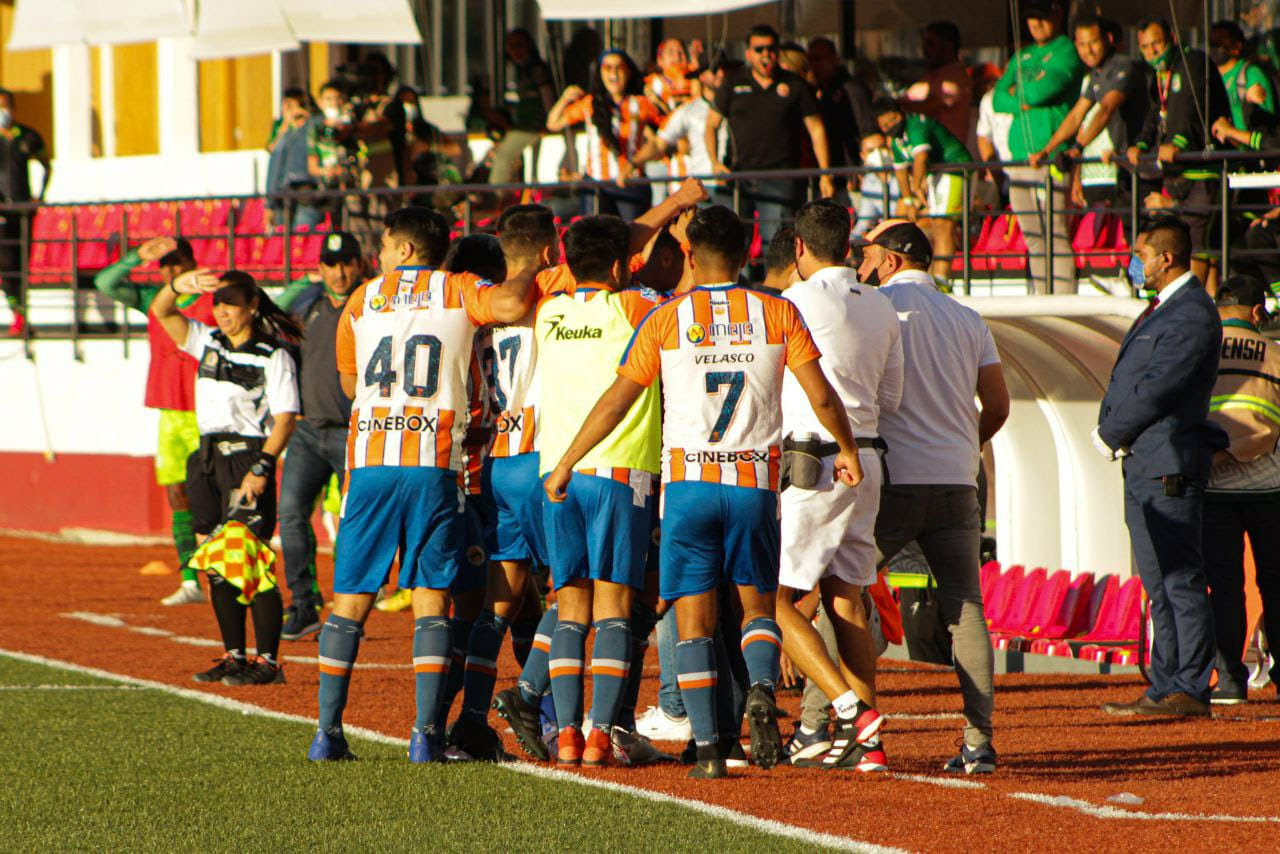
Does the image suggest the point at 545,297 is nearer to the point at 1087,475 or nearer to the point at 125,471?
the point at 1087,475

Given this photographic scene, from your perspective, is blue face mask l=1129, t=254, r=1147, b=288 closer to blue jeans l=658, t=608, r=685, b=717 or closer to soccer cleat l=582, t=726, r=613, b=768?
blue jeans l=658, t=608, r=685, b=717

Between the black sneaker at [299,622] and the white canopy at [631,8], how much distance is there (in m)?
5.49

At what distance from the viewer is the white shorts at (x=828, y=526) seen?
7.43 meters

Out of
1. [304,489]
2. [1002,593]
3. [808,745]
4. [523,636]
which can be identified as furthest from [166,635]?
[808,745]

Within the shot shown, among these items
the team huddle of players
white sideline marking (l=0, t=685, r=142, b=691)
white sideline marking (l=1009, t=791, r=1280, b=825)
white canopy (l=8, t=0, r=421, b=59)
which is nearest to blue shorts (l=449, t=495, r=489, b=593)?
the team huddle of players

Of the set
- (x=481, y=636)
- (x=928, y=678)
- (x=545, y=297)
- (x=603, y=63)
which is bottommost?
(x=928, y=678)

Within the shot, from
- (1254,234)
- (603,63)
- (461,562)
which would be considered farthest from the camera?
(603,63)

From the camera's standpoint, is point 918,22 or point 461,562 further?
point 918,22

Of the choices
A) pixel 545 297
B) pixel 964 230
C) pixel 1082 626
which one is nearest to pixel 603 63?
pixel 964 230

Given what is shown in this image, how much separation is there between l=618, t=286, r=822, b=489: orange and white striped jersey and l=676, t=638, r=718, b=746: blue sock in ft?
1.95

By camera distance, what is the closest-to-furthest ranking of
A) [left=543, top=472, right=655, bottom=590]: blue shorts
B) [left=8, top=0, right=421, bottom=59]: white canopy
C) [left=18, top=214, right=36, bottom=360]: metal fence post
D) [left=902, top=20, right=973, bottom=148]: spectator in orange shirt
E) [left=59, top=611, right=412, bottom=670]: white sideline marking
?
[left=543, top=472, right=655, bottom=590]: blue shorts → [left=59, top=611, right=412, bottom=670]: white sideline marking → [left=902, top=20, right=973, bottom=148]: spectator in orange shirt → [left=8, top=0, right=421, bottom=59]: white canopy → [left=18, top=214, right=36, bottom=360]: metal fence post

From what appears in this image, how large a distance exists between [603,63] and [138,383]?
604cm

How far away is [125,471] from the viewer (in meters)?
20.1

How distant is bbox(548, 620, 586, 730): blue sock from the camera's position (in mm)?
7340
